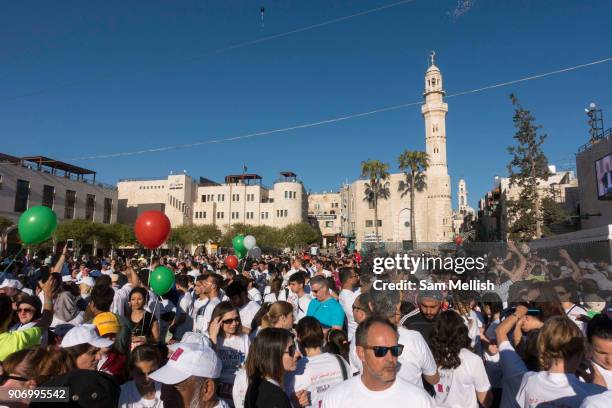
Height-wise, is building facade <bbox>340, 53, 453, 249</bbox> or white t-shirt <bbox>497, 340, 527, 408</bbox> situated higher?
building facade <bbox>340, 53, 453, 249</bbox>

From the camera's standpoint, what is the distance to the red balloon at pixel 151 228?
6.83 m

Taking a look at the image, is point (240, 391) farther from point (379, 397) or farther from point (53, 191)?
point (53, 191)

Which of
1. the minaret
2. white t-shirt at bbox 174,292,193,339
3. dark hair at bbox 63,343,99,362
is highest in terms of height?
the minaret

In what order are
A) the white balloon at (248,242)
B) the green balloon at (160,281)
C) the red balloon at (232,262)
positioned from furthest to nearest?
1. the red balloon at (232,262)
2. the white balloon at (248,242)
3. the green balloon at (160,281)

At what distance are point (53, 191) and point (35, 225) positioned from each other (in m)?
51.6

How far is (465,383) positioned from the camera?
3283 millimetres

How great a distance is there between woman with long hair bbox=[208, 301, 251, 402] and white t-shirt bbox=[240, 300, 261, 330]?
1218 mm

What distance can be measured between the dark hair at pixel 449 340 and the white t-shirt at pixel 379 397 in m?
1.18

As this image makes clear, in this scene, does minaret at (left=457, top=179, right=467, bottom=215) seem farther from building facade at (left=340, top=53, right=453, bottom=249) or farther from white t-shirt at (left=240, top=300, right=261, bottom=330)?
white t-shirt at (left=240, top=300, right=261, bottom=330)

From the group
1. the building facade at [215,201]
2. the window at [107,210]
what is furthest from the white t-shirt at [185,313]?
the building facade at [215,201]

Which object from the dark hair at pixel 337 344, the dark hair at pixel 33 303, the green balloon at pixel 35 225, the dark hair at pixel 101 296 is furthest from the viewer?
the green balloon at pixel 35 225

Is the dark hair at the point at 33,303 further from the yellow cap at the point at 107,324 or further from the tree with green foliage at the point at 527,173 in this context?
the tree with green foliage at the point at 527,173

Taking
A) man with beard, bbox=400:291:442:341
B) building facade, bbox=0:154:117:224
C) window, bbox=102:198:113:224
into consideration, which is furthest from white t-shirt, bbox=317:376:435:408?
window, bbox=102:198:113:224

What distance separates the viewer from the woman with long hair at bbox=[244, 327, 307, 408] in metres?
2.69
